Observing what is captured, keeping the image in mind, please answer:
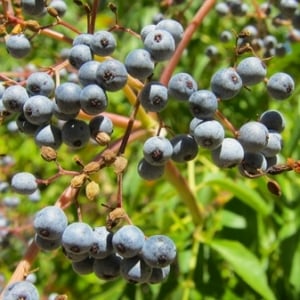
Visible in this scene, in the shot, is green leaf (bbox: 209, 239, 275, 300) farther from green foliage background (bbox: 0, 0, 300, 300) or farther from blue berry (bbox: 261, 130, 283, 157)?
blue berry (bbox: 261, 130, 283, 157)

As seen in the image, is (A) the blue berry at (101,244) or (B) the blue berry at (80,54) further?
(B) the blue berry at (80,54)

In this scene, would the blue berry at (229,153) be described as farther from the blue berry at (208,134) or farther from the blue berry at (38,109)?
the blue berry at (38,109)

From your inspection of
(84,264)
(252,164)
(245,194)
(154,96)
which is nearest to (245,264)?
(245,194)

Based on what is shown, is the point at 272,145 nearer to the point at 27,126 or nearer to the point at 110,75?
the point at 110,75

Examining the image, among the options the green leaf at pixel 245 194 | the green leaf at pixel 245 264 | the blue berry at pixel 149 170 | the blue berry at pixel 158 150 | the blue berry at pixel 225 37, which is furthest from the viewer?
the blue berry at pixel 225 37

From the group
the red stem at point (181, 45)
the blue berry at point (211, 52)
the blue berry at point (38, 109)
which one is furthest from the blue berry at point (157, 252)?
the blue berry at point (211, 52)

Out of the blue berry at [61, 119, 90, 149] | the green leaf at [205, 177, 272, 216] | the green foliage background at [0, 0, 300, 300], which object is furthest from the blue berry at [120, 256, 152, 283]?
the green leaf at [205, 177, 272, 216]

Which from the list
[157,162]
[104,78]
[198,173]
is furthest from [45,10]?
[198,173]
